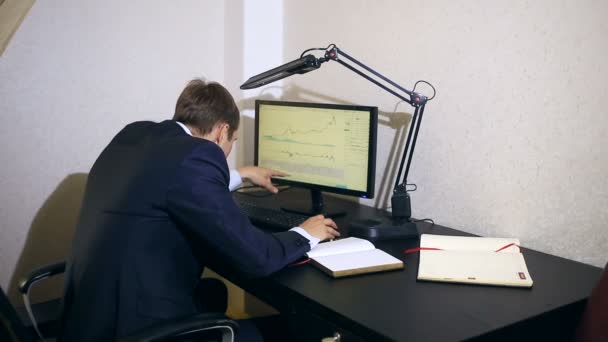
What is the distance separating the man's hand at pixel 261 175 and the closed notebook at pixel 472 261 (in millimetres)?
637

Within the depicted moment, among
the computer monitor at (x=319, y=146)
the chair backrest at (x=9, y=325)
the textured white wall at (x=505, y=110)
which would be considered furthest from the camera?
the computer monitor at (x=319, y=146)

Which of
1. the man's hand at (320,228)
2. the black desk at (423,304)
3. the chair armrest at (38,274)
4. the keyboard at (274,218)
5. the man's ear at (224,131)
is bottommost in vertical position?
the chair armrest at (38,274)

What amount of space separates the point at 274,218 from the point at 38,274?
2.36 ft

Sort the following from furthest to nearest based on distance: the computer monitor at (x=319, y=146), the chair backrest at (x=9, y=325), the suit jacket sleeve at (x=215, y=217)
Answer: the computer monitor at (x=319, y=146) → the suit jacket sleeve at (x=215, y=217) → the chair backrest at (x=9, y=325)

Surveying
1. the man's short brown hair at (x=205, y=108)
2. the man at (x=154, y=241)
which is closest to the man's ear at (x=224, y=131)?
the man's short brown hair at (x=205, y=108)

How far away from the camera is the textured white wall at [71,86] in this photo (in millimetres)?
2182

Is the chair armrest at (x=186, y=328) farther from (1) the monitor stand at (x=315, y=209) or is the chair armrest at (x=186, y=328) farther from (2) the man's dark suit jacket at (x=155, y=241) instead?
(1) the monitor stand at (x=315, y=209)

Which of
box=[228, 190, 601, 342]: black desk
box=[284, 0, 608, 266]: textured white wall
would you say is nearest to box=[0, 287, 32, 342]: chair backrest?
box=[228, 190, 601, 342]: black desk

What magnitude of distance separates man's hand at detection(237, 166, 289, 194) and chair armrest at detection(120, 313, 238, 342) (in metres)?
0.85

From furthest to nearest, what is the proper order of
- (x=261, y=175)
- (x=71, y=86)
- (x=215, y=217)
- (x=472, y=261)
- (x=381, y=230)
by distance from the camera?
(x=71, y=86)
(x=261, y=175)
(x=381, y=230)
(x=472, y=261)
(x=215, y=217)

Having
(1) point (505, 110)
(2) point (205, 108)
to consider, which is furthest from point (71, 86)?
(1) point (505, 110)

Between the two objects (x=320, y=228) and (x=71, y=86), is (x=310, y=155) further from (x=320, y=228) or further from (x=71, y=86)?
(x=71, y=86)

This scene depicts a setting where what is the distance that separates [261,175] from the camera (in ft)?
7.01

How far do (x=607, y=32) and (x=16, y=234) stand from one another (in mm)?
2151
